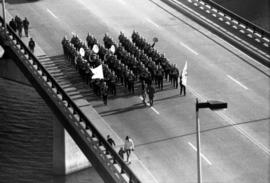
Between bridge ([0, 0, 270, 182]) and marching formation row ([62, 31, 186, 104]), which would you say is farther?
marching formation row ([62, 31, 186, 104])

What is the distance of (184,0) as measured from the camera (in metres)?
70.0

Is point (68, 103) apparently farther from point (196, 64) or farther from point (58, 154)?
point (196, 64)

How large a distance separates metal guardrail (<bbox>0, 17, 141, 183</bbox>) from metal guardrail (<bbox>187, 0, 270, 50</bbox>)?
53.4 ft

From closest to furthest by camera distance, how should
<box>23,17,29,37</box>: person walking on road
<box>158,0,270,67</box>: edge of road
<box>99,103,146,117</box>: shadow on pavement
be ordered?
<box>99,103,146,117</box>: shadow on pavement < <box>158,0,270,67</box>: edge of road < <box>23,17,29,37</box>: person walking on road

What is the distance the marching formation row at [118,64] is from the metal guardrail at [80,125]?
295 cm

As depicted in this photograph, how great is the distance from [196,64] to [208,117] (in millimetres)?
9296

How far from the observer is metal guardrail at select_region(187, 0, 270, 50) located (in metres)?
58.9

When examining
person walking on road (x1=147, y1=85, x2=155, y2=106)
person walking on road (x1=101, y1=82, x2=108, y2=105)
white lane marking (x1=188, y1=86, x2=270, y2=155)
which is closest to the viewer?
white lane marking (x1=188, y1=86, x2=270, y2=155)

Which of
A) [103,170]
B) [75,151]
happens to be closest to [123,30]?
[75,151]

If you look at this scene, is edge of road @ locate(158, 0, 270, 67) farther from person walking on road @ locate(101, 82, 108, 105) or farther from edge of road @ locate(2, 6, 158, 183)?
edge of road @ locate(2, 6, 158, 183)

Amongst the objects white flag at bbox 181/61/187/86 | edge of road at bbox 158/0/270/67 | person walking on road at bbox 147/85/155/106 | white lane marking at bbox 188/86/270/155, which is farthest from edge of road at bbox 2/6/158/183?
edge of road at bbox 158/0/270/67

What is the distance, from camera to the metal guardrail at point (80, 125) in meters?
39.7

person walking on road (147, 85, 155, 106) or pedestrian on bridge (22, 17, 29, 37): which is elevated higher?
pedestrian on bridge (22, 17, 29, 37)

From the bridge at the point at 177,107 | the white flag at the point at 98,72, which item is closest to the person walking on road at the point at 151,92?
the bridge at the point at 177,107
